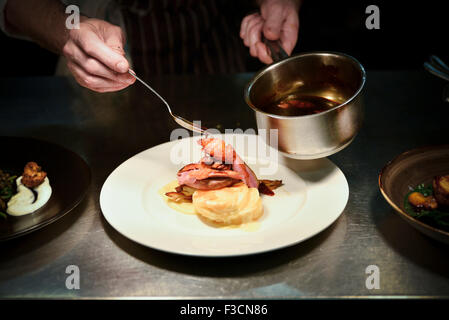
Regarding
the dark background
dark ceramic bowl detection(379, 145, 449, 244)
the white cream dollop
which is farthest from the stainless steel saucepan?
the dark background

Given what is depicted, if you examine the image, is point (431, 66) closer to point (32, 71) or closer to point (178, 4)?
point (178, 4)

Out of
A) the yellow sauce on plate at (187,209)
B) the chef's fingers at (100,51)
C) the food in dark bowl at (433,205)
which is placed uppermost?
the chef's fingers at (100,51)

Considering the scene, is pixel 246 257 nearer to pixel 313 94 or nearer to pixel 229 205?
pixel 229 205

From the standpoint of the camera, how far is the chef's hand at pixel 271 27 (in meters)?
1.81

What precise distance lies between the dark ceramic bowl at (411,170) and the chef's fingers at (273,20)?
77 cm

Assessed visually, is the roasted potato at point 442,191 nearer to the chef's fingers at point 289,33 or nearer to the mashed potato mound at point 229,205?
the mashed potato mound at point 229,205

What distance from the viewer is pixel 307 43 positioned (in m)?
4.70

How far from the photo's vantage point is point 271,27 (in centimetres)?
181

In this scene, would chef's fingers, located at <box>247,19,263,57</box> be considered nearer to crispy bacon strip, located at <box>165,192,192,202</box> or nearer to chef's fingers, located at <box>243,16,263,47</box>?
chef's fingers, located at <box>243,16,263,47</box>

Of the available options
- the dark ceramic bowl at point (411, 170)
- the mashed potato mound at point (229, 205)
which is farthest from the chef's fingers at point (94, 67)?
the dark ceramic bowl at point (411, 170)

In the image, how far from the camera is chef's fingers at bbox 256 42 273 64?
1.78 meters

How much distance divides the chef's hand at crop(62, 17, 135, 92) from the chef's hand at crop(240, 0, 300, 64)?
550 mm

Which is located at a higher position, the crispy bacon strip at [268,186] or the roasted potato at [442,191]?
the roasted potato at [442,191]
